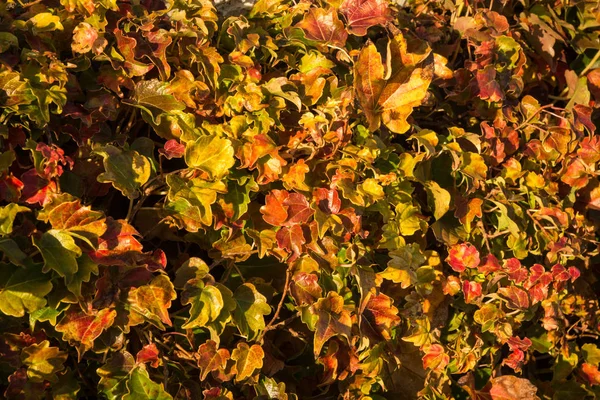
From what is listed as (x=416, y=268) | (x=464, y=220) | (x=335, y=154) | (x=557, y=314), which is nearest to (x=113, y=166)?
(x=335, y=154)

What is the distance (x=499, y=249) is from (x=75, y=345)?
1.26 m

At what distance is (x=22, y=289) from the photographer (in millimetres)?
1519

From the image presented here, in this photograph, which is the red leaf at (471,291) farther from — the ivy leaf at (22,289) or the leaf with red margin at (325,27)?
the ivy leaf at (22,289)

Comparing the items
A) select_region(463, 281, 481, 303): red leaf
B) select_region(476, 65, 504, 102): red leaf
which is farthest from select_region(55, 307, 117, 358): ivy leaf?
select_region(476, 65, 504, 102): red leaf

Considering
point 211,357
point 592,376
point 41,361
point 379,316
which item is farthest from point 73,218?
point 592,376

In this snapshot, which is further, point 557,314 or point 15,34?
point 557,314

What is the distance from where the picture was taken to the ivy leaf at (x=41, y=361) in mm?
1635

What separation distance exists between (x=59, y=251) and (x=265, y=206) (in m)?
0.50

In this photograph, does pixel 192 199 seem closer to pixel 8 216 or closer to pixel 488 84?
pixel 8 216

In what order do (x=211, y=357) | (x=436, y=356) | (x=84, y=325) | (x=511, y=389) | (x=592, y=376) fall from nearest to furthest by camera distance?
(x=84, y=325) → (x=211, y=357) → (x=436, y=356) → (x=511, y=389) → (x=592, y=376)

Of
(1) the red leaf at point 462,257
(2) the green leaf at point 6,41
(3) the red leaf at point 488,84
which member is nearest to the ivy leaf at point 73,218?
(2) the green leaf at point 6,41

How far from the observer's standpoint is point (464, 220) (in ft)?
6.88

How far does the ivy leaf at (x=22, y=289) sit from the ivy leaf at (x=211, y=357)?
0.37m

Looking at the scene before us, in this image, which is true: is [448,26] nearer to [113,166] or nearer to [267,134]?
[267,134]
